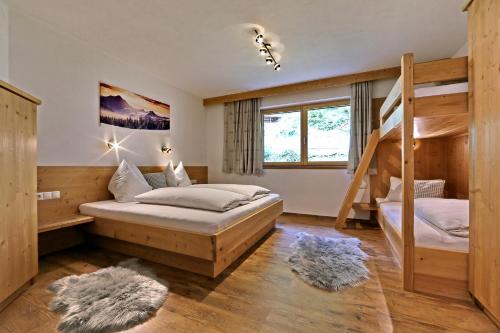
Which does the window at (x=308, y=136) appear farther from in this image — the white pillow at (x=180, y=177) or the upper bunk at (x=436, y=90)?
the upper bunk at (x=436, y=90)

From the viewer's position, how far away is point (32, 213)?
5.33ft

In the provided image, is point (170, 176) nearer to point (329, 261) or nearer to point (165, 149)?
point (165, 149)

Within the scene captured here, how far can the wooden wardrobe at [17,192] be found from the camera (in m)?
1.35

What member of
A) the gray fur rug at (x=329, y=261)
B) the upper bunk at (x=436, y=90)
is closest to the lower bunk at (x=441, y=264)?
the gray fur rug at (x=329, y=261)

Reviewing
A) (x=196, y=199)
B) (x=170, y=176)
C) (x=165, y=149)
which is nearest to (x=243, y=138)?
(x=165, y=149)

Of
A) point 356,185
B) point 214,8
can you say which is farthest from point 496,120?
point 214,8

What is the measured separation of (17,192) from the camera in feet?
4.83

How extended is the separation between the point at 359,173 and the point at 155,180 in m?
3.06

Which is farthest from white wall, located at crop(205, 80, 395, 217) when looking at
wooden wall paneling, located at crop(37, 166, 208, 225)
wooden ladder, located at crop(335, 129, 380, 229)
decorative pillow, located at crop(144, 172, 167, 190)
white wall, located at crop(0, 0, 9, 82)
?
white wall, located at crop(0, 0, 9, 82)

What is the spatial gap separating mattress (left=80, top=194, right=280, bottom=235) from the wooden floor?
437 mm

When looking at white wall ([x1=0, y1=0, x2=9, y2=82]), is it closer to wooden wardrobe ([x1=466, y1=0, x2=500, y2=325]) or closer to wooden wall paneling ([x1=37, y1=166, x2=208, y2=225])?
wooden wall paneling ([x1=37, y1=166, x2=208, y2=225])

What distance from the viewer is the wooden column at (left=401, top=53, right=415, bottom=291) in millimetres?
1519

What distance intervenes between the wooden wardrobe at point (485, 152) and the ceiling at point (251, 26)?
32.1 inches

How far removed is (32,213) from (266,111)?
11.9 ft
